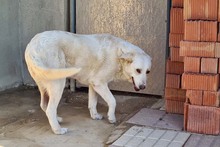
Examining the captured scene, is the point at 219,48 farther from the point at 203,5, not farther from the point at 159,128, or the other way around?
the point at 159,128

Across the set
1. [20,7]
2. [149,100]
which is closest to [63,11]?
[20,7]

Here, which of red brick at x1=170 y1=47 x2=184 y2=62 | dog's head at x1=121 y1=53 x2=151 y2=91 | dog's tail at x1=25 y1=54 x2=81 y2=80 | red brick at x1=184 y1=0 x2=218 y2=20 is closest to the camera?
dog's tail at x1=25 y1=54 x2=81 y2=80

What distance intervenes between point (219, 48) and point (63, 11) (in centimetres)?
284

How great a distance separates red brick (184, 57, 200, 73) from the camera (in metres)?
4.56

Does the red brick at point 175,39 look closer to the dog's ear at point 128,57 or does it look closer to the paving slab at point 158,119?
the dog's ear at point 128,57

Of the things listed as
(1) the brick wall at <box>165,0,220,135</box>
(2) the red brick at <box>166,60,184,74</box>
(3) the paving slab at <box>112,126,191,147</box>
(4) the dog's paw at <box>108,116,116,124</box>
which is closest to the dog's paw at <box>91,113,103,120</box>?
(4) the dog's paw at <box>108,116,116,124</box>

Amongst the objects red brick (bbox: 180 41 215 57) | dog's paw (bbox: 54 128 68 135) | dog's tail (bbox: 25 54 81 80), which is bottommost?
dog's paw (bbox: 54 128 68 135)

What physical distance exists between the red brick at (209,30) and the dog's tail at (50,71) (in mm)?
1263

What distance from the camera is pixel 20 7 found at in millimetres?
6902

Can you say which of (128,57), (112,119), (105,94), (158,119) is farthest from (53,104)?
(158,119)

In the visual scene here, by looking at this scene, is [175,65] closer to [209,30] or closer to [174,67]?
[174,67]

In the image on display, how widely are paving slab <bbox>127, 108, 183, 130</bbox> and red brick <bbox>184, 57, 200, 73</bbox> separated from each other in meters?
0.66

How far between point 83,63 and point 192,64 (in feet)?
3.79

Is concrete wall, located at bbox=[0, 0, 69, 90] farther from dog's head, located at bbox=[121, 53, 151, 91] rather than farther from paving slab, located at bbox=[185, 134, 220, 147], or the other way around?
paving slab, located at bbox=[185, 134, 220, 147]
